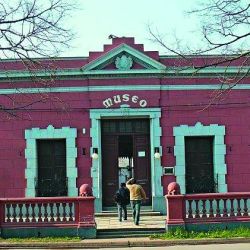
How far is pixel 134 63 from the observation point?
23.8m

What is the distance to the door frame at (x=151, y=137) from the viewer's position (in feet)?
76.8

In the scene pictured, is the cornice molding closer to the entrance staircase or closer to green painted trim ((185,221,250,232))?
the entrance staircase

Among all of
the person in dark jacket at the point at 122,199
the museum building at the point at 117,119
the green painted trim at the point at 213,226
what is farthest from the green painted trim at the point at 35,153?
the green painted trim at the point at 213,226

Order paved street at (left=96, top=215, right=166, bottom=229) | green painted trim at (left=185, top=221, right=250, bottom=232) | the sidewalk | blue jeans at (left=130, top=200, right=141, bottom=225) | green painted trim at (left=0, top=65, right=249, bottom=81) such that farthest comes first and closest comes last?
green painted trim at (left=0, top=65, right=249, bottom=81) < blue jeans at (left=130, top=200, right=141, bottom=225) < paved street at (left=96, top=215, right=166, bottom=229) < green painted trim at (left=185, top=221, right=250, bottom=232) < the sidewalk

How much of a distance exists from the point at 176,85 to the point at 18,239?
944 cm

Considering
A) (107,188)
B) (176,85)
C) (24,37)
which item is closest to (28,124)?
(107,188)

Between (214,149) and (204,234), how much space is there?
630 cm

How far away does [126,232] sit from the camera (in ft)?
62.0

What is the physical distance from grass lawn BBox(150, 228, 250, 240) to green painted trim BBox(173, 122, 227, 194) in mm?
5187

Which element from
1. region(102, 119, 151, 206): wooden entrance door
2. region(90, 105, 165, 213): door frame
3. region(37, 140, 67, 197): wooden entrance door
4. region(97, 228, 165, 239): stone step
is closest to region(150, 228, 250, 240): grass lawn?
region(97, 228, 165, 239): stone step

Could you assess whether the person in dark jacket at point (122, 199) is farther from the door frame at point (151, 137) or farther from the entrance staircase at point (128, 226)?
the door frame at point (151, 137)

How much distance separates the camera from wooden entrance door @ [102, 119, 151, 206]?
78.7 ft

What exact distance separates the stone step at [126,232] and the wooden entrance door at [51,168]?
16.9 ft

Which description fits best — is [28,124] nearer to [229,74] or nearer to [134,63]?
[134,63]
